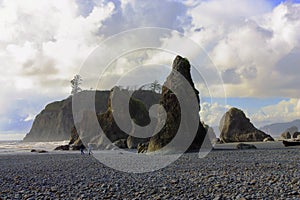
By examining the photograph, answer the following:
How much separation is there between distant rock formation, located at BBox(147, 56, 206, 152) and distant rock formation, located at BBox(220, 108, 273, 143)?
84.7 feet

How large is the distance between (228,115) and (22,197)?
52.0 meters

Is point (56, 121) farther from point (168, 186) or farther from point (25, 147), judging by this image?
point (168, 186)

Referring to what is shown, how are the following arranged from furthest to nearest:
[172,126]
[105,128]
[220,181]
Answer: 1. [105,128]
2. [172,126]
3. [220,181]

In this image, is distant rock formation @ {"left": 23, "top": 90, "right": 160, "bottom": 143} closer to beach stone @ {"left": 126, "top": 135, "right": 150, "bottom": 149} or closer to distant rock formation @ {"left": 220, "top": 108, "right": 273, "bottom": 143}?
distant rock formation @ {"left": 220, "top": 108, "right": 273, "bottom": 143}

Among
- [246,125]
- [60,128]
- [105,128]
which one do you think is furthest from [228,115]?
[60,128]

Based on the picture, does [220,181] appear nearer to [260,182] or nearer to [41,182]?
[260,182]

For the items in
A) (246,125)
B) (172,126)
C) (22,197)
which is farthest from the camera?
(246,125)

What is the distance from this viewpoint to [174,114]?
32719 millimetres

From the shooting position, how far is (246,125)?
60.9 m

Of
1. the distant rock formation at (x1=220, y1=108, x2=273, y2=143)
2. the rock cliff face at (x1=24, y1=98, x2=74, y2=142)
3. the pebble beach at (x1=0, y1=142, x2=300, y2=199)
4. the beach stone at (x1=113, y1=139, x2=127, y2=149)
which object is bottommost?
the pebble beach at (x1=0, y1=142, x2=300, y2=199)

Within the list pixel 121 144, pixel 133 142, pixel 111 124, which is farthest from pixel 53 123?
pixel 133 142

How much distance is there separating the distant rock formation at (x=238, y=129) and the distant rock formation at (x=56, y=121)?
57.5 metres

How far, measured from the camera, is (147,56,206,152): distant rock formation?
32438mm

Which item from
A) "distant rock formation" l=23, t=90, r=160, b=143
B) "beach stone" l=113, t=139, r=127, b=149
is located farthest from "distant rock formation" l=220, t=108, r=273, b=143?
"distant rock formation" l=23, t=90, r=160, b=143
